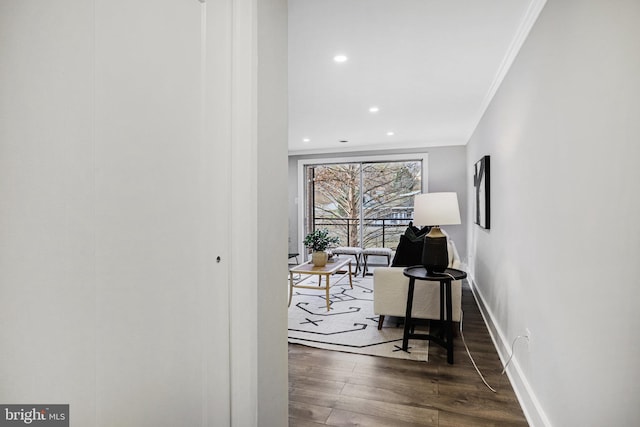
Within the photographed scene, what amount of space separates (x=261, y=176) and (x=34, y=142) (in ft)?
2.63

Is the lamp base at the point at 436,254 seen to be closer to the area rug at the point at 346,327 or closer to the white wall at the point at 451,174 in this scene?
the area rug at the point at 346,327

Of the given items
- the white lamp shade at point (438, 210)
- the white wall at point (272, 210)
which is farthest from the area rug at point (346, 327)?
the white wall at point (272, 210)

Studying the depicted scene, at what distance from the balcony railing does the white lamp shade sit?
4.14 meters

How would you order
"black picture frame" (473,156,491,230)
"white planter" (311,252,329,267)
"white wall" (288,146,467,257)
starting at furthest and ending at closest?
"white wall" (288,146,467,257), "white planter" (311,252,329,267), "black picture frame" (473,156,491,230)

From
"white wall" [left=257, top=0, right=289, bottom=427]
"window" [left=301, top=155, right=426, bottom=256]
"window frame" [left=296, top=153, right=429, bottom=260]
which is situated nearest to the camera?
"white wall" [left=257, top=0, right=289, bottom=427]

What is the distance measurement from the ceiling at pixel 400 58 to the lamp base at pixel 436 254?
4.84 feet

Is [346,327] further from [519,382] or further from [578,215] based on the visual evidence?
[578,215]

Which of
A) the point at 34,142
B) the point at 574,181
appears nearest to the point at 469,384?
the point at 574,181

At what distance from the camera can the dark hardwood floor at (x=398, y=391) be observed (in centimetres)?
203

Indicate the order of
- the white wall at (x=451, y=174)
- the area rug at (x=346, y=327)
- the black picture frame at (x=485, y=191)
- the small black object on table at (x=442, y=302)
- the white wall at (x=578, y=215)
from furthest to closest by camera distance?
the white wall at (x=451, y=174), the black picture frame at (x=485, y=191), the area rug at (x=346, y=327), the small black object on table at (x=442, y=302), the white wall at (x=578, y=215)

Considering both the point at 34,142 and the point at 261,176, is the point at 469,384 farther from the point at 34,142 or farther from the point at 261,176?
the point at 34,142

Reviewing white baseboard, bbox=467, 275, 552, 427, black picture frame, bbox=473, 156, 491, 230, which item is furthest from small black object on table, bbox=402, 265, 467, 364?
black picture frame, bbox=473, 156, 491, 230

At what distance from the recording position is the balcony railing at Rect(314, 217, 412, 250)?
7215mm

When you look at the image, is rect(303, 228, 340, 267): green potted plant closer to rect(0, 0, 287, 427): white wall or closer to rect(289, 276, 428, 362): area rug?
rect(289, 276, 428, 362): area rug
